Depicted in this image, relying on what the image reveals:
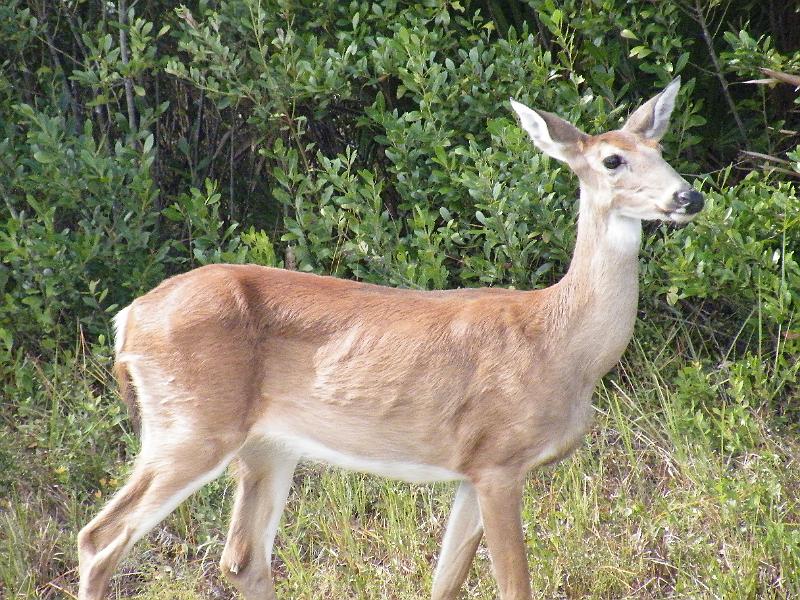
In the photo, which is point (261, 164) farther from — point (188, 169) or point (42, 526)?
point (42, 526)

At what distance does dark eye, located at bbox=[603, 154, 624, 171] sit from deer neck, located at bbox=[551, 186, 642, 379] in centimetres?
15

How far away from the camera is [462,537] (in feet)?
16.7

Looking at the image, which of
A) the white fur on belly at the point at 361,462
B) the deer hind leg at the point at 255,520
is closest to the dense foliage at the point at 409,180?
the deer hind leg at the point at 255,520

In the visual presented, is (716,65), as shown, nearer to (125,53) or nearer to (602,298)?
(602,298)

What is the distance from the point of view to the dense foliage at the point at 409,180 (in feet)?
20.4

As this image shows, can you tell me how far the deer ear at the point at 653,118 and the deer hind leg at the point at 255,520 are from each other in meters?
1.88

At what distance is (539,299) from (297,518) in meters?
1.66

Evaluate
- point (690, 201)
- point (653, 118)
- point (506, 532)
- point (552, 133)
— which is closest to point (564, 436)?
point (506, 532)

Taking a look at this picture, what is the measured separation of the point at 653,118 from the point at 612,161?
443 mm

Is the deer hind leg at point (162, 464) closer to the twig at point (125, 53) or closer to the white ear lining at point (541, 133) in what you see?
the white ear lining at point (541, 133)

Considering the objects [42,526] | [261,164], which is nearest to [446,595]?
[42,526]

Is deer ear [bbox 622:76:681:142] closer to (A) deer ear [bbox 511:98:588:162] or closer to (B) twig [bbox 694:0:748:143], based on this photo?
(A) deer ear [bbox 511:98:588:162]

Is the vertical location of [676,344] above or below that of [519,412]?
below

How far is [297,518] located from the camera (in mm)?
5957
